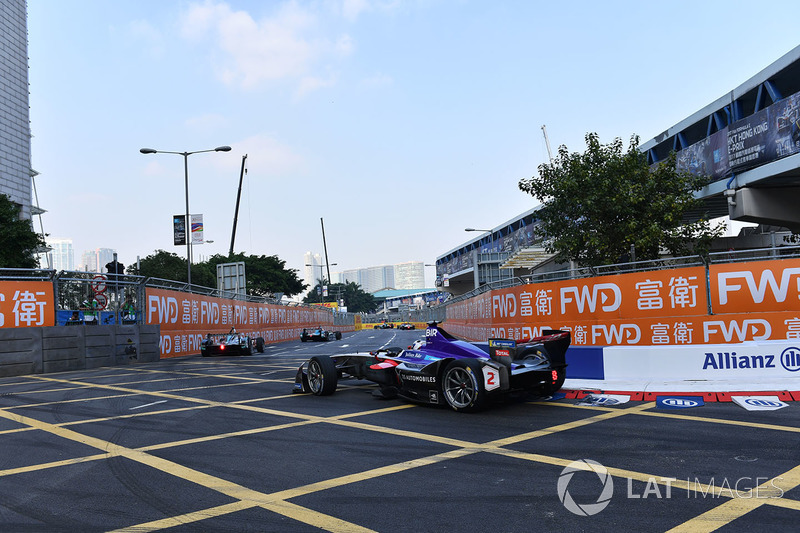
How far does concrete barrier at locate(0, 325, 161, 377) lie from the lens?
15.6 metres

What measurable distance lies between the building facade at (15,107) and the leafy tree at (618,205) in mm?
43524

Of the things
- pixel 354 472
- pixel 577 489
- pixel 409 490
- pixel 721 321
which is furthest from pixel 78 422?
pixel 721 321

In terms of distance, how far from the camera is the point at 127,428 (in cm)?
738

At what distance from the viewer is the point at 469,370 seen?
8008 millimetres

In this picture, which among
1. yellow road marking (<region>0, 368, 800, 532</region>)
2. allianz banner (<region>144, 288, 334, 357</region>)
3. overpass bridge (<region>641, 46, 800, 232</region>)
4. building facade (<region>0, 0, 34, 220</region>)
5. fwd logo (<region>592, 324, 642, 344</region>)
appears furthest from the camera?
building facade (<region>0, 0, 34, 220</region>)

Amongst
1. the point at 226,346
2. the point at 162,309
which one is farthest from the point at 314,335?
the point at 162,309

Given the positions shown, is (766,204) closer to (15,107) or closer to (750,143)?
(750,143)

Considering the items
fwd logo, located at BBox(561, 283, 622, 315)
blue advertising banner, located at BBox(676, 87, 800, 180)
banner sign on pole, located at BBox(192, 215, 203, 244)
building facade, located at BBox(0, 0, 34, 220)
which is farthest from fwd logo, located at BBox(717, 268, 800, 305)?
building facade, located at BBox(0, 0, 34, 220)

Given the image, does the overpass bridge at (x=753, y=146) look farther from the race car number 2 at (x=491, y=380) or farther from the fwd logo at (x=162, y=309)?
the race car number 2 at (x=491, y=380)

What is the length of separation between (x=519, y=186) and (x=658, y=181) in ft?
17.7

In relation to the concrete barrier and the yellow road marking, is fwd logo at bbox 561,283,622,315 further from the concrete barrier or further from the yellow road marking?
the concrete barrier

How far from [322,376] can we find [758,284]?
30.5 feet

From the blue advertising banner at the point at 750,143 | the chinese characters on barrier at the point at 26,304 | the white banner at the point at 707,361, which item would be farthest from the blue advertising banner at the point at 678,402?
the chinese characters on barrier at the point at 26,304

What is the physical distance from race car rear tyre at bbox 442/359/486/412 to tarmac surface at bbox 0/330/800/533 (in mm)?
208
